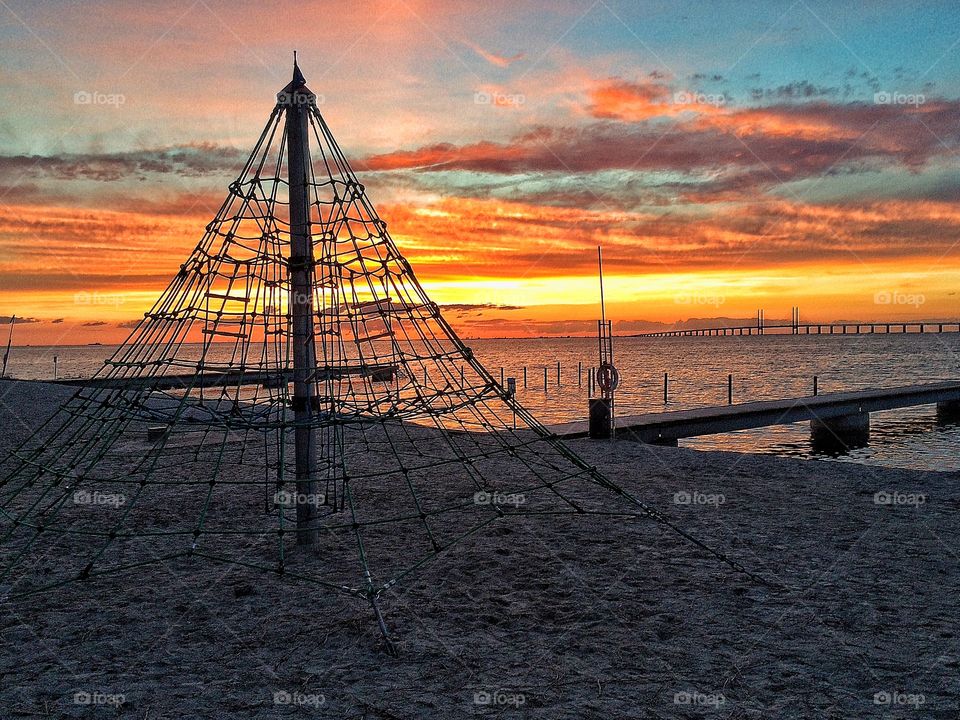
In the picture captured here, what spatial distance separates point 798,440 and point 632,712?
85.4 ft

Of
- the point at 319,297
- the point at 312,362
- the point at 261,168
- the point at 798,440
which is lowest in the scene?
the point at 798,440

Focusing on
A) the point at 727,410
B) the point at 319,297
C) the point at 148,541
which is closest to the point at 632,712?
the point at 319,297

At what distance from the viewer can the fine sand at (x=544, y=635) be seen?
4.39 m

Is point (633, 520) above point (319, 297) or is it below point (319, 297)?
below

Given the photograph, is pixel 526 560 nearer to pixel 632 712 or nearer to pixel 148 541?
pixel 632 712

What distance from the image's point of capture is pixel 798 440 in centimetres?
2769

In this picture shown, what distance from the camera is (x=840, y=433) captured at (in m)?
25.9
